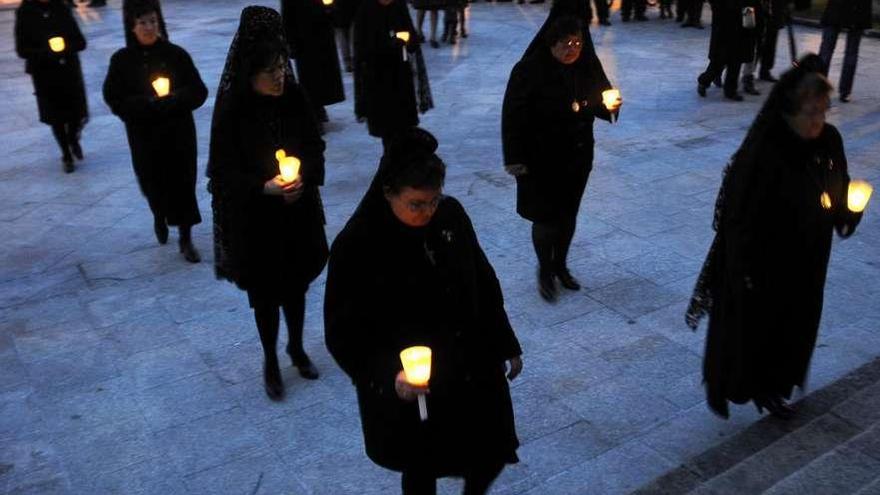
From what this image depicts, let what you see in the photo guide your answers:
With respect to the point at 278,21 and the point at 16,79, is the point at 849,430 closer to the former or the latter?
the point at 278,21

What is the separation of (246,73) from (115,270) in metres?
3.20

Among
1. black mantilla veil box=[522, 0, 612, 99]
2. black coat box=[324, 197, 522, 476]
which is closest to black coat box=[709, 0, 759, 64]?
black mantilla veil box=[522, 0, 612, 99]

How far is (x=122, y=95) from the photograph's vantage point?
687cm

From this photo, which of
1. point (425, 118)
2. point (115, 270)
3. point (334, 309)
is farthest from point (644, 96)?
point (334, 309)

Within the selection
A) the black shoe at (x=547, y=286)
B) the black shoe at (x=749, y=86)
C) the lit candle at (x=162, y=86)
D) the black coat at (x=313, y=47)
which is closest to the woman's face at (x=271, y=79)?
the lit candle at (x=162, y=86)

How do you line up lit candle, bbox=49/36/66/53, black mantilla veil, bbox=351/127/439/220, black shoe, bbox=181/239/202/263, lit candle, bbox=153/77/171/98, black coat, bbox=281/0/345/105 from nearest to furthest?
black mantilla veil, bbox=351/127/439/220
lit candle, bbox=153/77/171/98
black shoe, bbox=181/239/202/263
lit candle, bbox=49/36/66/53
black coat, bbox=281/0/345/105

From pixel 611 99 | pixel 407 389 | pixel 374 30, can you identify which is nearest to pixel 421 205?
pixel 407 389

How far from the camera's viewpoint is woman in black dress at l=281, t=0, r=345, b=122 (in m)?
10.5

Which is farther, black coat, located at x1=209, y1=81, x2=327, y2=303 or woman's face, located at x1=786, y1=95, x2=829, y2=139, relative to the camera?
black coat, located at x1=209, y1=81, x2=327, y2=303

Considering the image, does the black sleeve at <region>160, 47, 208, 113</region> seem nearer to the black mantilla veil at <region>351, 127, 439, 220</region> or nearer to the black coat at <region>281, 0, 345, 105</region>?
the black coat at <region>281, 0, 345, 105</region>

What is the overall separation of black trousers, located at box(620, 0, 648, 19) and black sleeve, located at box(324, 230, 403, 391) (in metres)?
15.1

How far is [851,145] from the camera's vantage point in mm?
9523

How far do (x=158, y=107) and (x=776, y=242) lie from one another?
4540mm

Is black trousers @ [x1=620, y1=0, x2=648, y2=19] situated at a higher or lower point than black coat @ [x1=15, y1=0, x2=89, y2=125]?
lower
